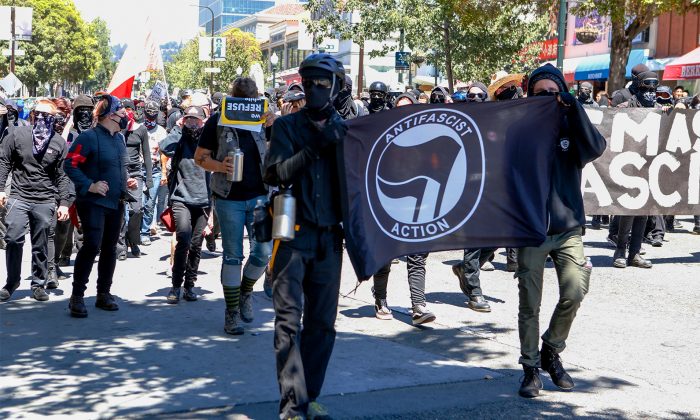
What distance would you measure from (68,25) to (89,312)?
281ft

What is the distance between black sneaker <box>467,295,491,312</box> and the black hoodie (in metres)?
2.74

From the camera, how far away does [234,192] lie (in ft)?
25.2

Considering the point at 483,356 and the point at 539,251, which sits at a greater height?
the point at 539,251

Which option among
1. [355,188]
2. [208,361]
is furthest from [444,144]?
[208,361]

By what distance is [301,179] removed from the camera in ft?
17.5

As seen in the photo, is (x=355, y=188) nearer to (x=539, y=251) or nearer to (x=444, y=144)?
(x=444, y=144)

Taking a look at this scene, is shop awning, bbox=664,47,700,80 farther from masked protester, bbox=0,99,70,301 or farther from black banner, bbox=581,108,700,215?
masked protester, bbox=0,99,70,301

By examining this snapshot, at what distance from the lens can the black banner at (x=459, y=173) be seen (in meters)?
6.02

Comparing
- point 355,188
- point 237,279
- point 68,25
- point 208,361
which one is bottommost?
point 208,361

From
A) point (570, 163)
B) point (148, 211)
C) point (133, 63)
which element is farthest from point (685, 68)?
point (570, 163)

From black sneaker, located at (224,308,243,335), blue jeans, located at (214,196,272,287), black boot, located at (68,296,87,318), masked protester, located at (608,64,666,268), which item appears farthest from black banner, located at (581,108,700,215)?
black boot, located at (68,296,87,318)

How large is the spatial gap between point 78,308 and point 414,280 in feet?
9.05

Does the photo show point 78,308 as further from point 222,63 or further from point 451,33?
point 222,63

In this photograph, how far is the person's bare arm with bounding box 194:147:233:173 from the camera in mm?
7469
